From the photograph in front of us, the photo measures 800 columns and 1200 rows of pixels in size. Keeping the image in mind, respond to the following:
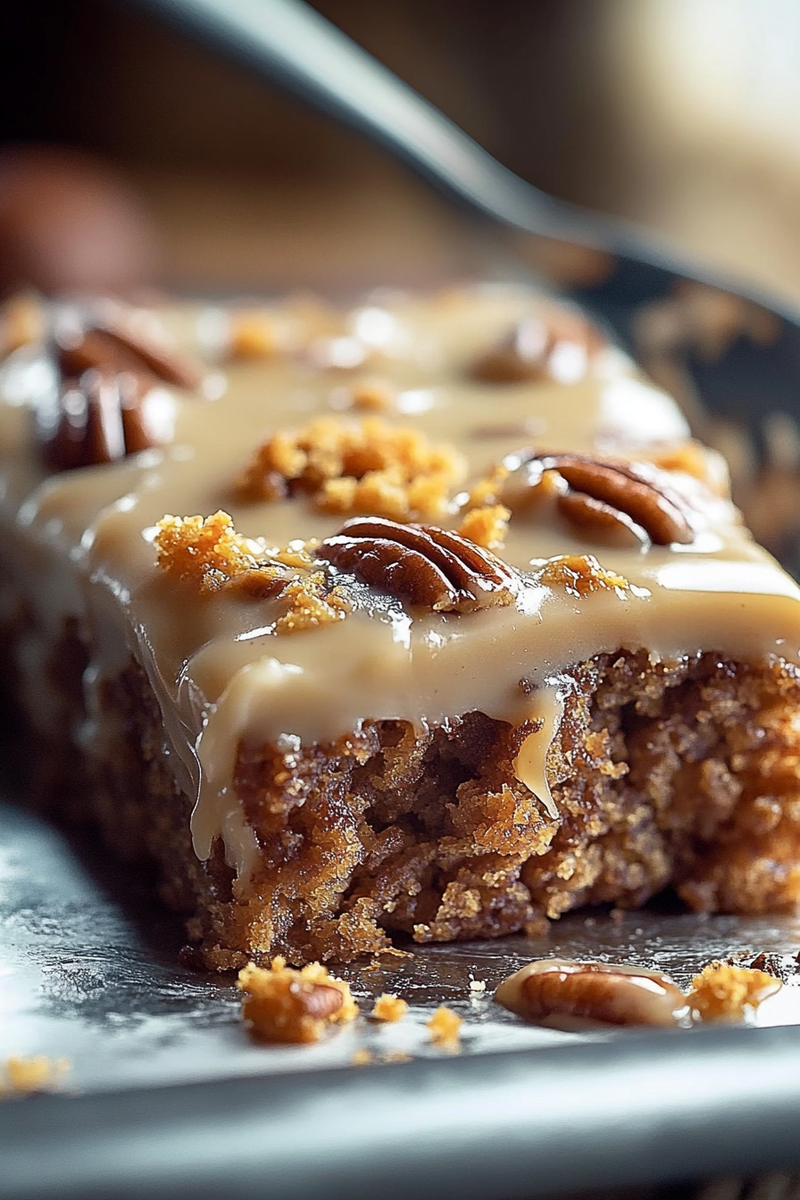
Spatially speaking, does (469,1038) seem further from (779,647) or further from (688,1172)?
(779,647)

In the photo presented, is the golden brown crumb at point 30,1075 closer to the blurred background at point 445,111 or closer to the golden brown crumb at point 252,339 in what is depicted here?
the golden brown crumb at point 252,339

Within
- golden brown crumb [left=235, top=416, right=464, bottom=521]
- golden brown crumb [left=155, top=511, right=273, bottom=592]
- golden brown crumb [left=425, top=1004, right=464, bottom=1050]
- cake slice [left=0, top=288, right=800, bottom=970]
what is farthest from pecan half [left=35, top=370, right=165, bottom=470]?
golden brown crumb [left=425, top=1004, right=464, bottom=1050]

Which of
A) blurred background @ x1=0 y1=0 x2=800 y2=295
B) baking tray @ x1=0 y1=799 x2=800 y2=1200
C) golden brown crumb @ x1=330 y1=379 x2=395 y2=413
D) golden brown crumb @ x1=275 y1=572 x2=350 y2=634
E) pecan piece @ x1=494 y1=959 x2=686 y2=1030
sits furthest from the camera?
blurred background @ x1=0 y1=0 x2=800 y2=295

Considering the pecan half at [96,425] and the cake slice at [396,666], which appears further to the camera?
the pecan half at [96,425]

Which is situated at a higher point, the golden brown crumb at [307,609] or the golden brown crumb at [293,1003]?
the golden brown crumb at [307,609]

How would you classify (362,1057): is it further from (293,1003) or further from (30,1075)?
(30,1075)

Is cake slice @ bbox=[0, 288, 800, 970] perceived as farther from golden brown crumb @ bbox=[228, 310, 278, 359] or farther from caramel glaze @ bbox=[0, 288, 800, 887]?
golden brown crumb @ bbox=[228, 310, 278, 359]

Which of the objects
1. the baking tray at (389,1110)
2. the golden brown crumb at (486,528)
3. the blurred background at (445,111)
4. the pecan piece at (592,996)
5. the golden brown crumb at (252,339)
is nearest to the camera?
the baking tray at (389,1110)

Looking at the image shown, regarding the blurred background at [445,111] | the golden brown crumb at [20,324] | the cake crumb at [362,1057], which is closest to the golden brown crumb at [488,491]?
the cake crumb at [362,1057]
